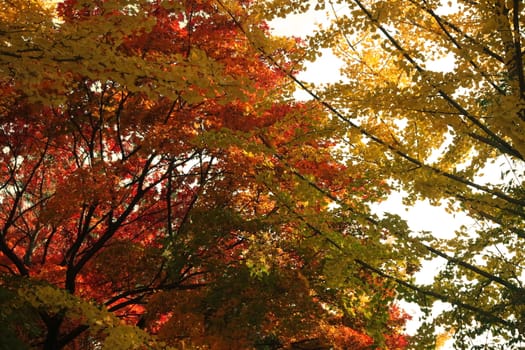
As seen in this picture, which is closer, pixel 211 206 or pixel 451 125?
pixel 451 125

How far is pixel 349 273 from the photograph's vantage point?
4.83 meters

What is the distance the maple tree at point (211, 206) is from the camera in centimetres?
509

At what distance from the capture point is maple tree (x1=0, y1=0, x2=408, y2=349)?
5.09m

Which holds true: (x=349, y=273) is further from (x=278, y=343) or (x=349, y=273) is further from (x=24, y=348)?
(x=278, y=343)

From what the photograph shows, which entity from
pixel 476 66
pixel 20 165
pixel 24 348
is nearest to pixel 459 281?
pixel 476 66

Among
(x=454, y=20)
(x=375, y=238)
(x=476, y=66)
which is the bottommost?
(x=375, y=238)

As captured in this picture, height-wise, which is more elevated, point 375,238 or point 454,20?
point 454,20

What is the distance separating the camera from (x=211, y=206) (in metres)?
7.98

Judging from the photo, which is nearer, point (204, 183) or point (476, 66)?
point (476, 66)

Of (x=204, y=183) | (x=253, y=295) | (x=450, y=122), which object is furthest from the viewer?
(x=204, y=183)

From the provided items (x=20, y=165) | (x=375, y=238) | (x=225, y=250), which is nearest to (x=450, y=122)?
(x=375, y=238)

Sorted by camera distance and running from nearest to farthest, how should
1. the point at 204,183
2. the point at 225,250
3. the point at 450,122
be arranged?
the point at 450,122, the point at 225,250, the point at 204,183

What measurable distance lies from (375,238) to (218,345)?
10.4 feet

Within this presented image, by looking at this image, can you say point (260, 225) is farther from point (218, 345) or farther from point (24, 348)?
point (24, 348)
